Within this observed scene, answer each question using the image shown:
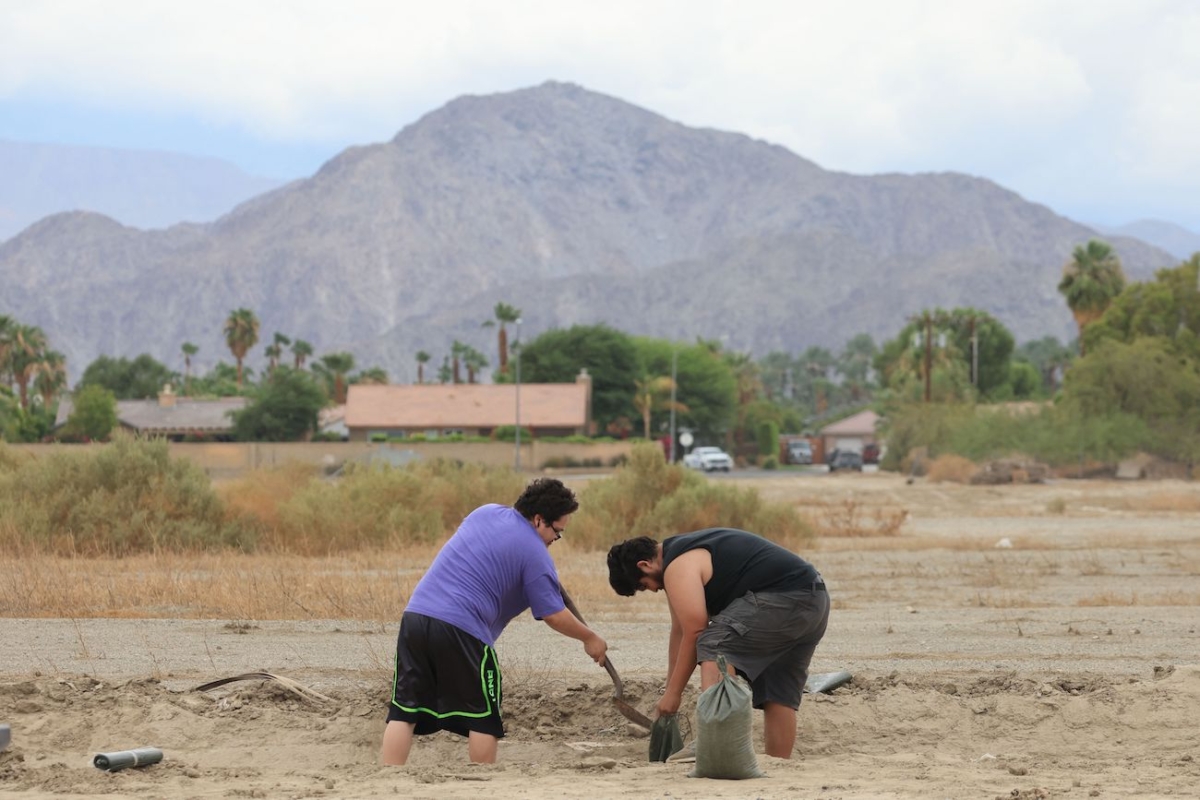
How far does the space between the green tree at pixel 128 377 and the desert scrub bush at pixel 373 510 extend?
88.2m

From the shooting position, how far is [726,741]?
7.55m

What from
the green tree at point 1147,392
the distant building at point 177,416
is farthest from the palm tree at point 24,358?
the green tree at point 1147,392

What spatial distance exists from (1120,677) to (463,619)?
5100 millimetres

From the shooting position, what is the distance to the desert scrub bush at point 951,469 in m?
59.0

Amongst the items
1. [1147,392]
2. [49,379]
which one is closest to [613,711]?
[1147,392]

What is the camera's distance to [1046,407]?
6438 cm

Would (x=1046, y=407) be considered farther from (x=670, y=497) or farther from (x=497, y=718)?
(x=497, y=718)

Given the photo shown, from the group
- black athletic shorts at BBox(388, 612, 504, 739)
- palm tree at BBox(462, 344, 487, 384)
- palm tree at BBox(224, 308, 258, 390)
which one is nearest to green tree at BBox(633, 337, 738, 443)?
palm tree at BBox(224, 308, 258, 390)

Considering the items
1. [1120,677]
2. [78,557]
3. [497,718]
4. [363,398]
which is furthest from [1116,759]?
[363,398]

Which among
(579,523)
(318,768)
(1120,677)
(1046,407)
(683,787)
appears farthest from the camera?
(1046,407)

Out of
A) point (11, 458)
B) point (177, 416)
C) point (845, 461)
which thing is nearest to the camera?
point (11, 458)

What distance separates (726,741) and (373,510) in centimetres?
1820

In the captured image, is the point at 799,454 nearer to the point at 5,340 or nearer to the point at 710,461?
the point at 710,461

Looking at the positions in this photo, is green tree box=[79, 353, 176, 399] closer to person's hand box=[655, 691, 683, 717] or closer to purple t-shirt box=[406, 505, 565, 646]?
purple t-shirt box=[406, 505, 565, 646]
